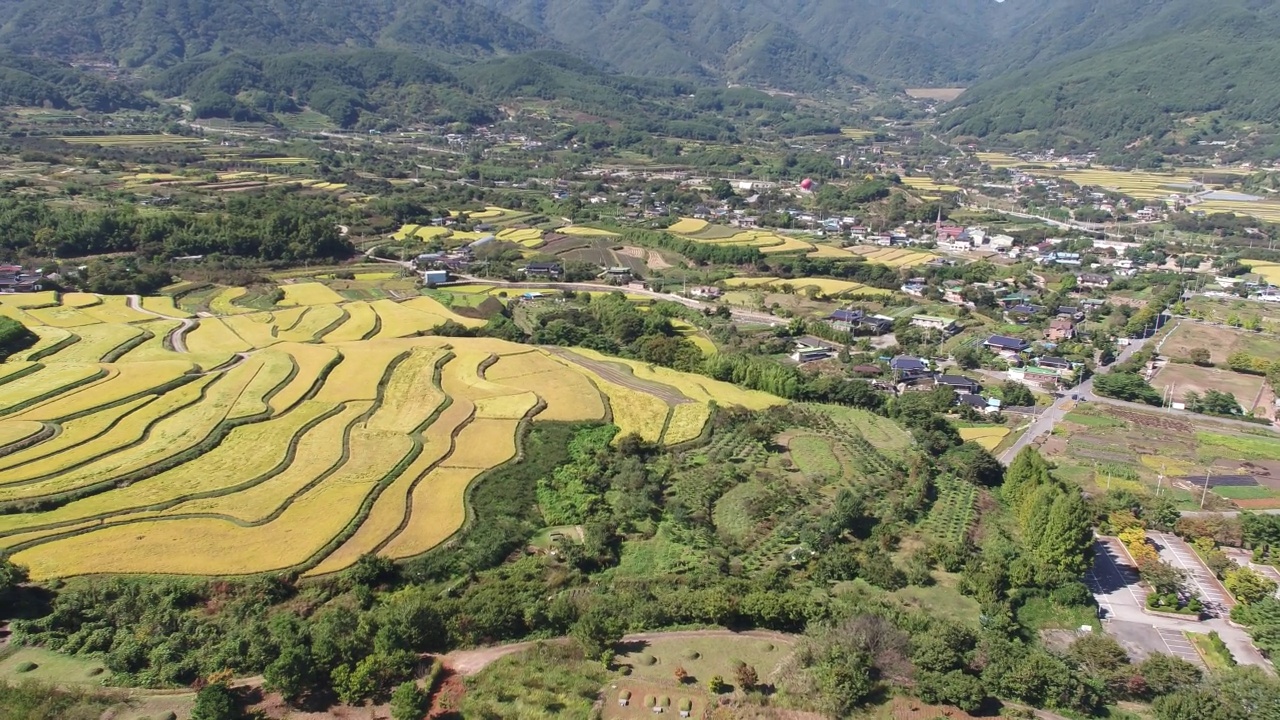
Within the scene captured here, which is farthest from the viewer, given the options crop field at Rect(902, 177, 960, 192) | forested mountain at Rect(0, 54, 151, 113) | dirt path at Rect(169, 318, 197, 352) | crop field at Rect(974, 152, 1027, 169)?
crop field at Rect(974, 152, 1027, 169)

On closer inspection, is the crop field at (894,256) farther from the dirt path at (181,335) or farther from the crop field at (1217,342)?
the dirt path at (181,335)

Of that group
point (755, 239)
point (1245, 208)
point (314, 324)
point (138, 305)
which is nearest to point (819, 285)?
point (755, 239)

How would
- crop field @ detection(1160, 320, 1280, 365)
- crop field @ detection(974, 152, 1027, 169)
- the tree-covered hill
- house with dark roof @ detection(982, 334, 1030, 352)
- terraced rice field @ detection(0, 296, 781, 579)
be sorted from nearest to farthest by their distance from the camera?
terraced rice field @ detection(0, 296, 781, 579) → house with dark roof @ detection(982, 334, 1030, 352) → crop field @ detection(1160, 320, 1280, 365) → crop field @ detection(974, 152, 1027, 169) → the tree-covered hill

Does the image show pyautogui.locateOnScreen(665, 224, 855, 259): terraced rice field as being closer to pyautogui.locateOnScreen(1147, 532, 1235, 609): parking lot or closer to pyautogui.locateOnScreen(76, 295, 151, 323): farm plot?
pyautogui.locateOnScreen(76, 295, 151, 323): farm plot

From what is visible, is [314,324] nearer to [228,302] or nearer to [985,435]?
[228,302]

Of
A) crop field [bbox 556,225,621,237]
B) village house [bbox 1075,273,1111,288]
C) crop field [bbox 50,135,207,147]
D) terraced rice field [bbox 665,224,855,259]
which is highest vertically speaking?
crop field [bbox 50,135,207,147]

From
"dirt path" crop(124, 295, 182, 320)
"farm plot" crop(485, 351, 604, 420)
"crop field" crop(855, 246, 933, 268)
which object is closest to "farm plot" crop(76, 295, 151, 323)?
"dirt path" crop(124, 295, 182, 320)
